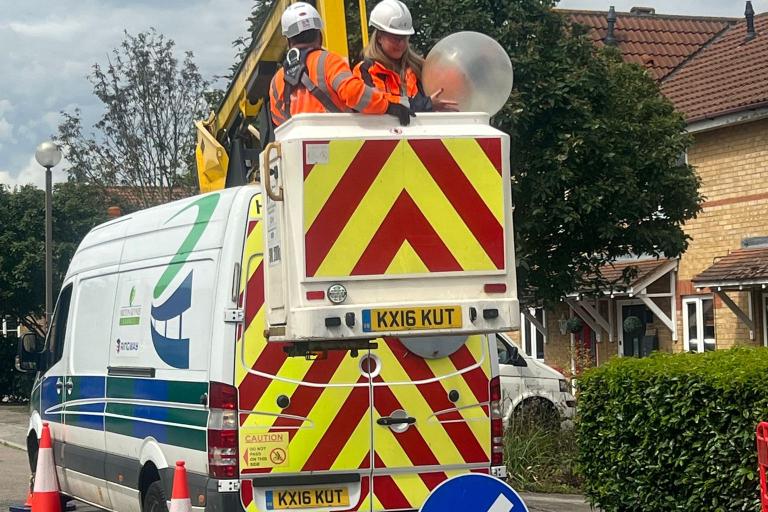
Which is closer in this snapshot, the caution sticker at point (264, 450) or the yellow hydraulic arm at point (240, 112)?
the caution sticker at point (264, 450)

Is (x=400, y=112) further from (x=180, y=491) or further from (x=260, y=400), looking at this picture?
(x=180, y=491)

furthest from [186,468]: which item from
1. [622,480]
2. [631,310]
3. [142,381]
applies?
[631,310]

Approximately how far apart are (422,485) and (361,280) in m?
2.10

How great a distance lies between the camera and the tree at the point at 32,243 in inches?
1139

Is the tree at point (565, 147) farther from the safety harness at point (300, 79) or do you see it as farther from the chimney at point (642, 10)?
the chimney at point (642, 10)

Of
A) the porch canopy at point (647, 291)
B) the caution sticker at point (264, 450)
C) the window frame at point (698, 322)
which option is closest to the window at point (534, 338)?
the porch canopy at point (647, 291)

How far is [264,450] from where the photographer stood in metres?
7.83

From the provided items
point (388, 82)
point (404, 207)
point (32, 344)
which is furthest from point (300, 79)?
point (32, 344)

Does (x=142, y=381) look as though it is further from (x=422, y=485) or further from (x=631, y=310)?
(x=631, y=310)

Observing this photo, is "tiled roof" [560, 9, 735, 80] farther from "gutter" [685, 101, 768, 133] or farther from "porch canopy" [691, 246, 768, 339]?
"porch canopy" [691, 246, 768, 339]

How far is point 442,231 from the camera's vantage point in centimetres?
670

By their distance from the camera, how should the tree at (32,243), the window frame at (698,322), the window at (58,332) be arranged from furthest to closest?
the tree at (32,243)
the window frame at (698,322)
the window at (58,332)

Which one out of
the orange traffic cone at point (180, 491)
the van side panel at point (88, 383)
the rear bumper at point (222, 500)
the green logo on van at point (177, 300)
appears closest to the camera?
the orange traffic cone at point (180, 491)

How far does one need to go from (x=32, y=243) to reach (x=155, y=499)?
22.5 metres
